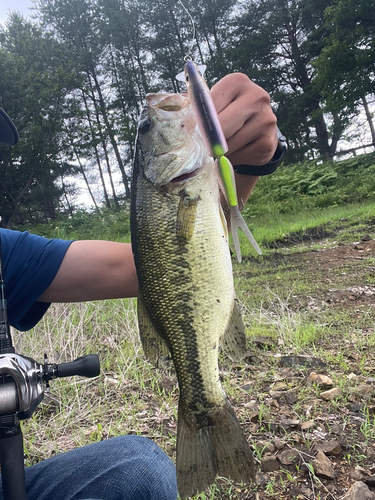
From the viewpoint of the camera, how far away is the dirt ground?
5.82 feet

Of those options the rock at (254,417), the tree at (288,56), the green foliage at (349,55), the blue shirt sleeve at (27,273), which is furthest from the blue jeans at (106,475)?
the tree at (288,56)

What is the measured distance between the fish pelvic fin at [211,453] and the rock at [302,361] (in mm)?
1796

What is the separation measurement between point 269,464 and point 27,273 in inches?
57.6

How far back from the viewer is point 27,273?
163 cm

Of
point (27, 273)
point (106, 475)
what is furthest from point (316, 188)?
point (106, 475)

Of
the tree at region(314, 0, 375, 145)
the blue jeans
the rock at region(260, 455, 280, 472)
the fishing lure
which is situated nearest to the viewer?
the fishing lure

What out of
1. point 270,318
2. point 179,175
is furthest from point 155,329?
point 270,318

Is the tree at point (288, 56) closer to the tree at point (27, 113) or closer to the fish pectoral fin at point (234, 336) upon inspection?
the tree at point (27, 113)

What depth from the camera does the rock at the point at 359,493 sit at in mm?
1562

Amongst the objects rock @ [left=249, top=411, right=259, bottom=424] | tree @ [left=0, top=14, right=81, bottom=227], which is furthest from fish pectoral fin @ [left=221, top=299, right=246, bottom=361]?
tree @ [left=0, top=14, right=81, bottom=227]

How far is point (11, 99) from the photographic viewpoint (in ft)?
57.5

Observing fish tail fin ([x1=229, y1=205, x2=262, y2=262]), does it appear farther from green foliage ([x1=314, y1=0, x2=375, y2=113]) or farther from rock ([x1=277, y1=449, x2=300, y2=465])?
green foliage ([x1=314, y1=0, x2=375, y2=113])

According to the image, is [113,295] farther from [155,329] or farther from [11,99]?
[11,99]

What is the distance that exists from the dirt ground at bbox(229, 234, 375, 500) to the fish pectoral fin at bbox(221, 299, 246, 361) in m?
0.92
